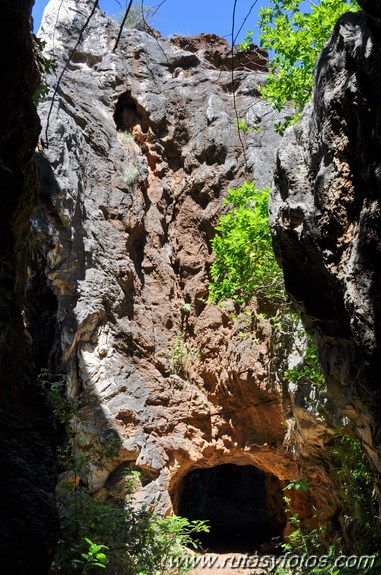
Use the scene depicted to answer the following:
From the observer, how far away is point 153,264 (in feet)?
40.8

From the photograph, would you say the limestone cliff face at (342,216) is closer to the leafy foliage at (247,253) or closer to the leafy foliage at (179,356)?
the leafy foliage at (247,253)

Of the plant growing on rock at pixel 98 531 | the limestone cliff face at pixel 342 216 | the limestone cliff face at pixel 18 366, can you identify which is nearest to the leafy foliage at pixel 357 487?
the limestone cliff face at pixel 342 216

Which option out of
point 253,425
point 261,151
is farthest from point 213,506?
point 261,151

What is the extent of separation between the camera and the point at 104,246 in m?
11.1

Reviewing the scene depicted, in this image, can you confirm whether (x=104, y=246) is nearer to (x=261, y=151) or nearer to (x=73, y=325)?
(x=73, y=325)

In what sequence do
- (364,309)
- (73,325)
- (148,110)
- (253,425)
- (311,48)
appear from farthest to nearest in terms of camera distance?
(148,110), (253,425), (73,325), (311,48), (364,309)

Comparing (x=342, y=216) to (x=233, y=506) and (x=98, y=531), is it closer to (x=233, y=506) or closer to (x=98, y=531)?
Answer: (x=98, y=531)

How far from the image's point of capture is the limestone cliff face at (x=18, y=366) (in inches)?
146

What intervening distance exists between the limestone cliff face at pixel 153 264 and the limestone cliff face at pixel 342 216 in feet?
11.1

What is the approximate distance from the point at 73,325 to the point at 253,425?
3.74m

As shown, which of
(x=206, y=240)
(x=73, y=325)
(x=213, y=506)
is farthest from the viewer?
(x=213, y=506)

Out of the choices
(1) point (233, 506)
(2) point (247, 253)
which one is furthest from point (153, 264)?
(1) point (233, 506)

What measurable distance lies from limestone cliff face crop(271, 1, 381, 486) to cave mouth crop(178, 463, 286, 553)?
896cm

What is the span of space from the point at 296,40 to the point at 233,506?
12.8 meters
